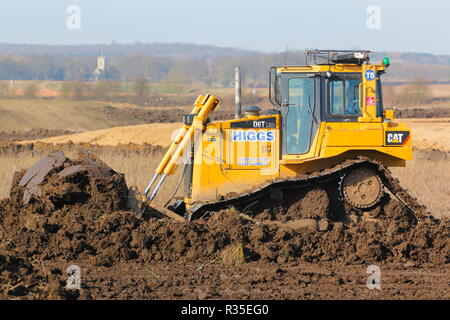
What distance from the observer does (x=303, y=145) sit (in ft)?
44.2

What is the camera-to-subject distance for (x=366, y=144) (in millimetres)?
13375

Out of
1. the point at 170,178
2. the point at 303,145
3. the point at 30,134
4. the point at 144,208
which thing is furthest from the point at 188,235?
the point at 30,134

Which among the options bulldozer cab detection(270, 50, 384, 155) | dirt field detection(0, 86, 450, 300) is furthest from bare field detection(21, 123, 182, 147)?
dirt field detection(0, 86, 450, 300)

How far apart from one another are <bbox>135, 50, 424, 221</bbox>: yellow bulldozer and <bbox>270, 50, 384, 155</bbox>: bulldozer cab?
0.6 inches

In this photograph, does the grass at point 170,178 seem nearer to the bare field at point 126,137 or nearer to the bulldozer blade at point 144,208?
the bulldozer blade at point 144,208

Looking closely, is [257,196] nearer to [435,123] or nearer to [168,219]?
[168,219]

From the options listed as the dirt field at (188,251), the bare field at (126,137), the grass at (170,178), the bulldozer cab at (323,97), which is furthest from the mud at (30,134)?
the bulldozer cab at (323,97)

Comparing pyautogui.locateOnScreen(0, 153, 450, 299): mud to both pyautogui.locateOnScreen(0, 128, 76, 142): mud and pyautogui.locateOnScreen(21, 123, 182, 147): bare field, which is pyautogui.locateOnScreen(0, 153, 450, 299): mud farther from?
pyautogui.locateOnScreen(0, 128, 76, 142): mud

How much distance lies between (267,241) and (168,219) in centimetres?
183

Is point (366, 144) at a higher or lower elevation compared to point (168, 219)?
higher

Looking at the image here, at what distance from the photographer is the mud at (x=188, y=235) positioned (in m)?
11.0

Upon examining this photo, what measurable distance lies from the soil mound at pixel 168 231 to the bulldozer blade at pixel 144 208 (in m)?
0.15

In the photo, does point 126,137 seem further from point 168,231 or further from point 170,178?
point 168,231
